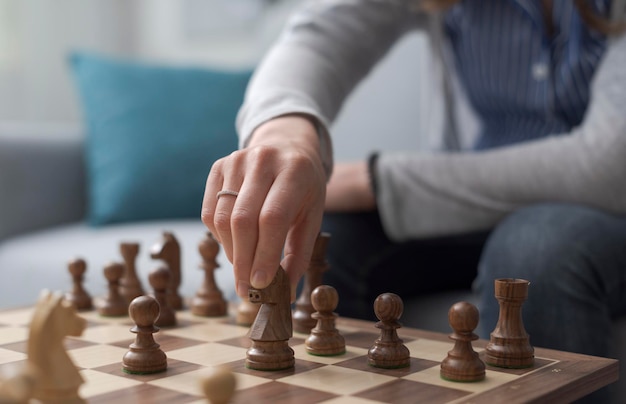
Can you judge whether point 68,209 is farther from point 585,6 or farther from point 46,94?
point 585,6

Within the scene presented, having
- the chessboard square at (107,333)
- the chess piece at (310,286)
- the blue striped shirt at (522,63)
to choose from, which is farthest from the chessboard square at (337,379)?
the blue striped shirt at (522,63)

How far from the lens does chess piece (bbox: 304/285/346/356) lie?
3.03 feet

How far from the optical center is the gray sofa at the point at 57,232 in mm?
1651

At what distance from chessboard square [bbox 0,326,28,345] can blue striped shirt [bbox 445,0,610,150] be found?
1.02 meters

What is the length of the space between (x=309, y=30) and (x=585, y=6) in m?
0.51

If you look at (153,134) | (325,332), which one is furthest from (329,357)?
(153,134)

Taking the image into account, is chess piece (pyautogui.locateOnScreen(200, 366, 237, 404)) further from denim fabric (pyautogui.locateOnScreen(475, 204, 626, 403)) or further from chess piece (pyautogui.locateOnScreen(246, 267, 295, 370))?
denim fabric (pyautogui.locateOnScreen(475, 204, 626, 403))

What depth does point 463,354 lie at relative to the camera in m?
0.82

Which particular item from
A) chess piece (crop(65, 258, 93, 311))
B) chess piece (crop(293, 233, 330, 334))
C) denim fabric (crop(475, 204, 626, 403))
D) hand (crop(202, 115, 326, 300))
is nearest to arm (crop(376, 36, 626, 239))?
denim fabric (crop(475, 204, 626, 403))

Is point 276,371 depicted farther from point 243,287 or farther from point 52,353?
point 52,353

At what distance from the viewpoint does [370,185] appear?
1439mm

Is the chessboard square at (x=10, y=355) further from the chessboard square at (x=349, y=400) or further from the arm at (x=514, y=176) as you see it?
the arm at (x=514, y=176)

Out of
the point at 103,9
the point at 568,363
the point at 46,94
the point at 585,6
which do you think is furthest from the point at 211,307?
the point at 103,9

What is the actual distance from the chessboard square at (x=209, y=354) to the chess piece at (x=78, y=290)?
0.34m
